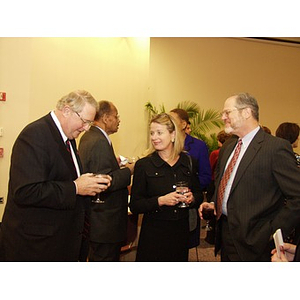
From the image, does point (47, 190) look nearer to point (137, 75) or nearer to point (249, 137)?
point (249, 137)

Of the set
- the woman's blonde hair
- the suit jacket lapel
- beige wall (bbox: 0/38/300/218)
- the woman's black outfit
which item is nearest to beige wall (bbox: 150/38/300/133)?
beige wall (bbox: 0/38/300/218)

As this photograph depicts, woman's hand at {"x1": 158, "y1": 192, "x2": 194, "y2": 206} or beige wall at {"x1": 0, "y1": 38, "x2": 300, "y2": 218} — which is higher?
beige wall at {"x1": 0, "y1": 38, "x2": 300, "y2": 218}

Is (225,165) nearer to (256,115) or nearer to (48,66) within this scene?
(256,115)

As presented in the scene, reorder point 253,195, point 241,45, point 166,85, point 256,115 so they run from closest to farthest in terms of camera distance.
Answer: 1. point 253,195
2. point 256,115
3. point 166,85
4. point 241,45

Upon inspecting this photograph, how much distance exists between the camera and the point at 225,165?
253 cm

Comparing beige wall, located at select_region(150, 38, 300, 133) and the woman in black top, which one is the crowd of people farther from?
beige wall, located at select_region(150, 38, 300, 133)

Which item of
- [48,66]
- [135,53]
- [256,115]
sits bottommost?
[256,115]

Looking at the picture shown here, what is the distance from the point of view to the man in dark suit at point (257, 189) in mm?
2053

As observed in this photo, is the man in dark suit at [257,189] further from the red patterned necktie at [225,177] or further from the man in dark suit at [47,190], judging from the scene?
the man in dark suit at [47,190]

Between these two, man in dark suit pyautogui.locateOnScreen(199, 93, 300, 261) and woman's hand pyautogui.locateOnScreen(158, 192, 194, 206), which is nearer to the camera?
man in dark suit pyautogui.locateOnScreen(199, 93, 300, 261)

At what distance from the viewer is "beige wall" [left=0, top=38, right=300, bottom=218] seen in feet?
16.0

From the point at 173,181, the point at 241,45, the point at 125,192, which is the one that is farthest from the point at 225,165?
the point at 241,45

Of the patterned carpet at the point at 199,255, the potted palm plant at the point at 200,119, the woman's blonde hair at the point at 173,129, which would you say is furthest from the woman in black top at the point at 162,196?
the potted palm plant at the point at 200,119

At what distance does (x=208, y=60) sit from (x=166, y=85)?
4.21 feet
